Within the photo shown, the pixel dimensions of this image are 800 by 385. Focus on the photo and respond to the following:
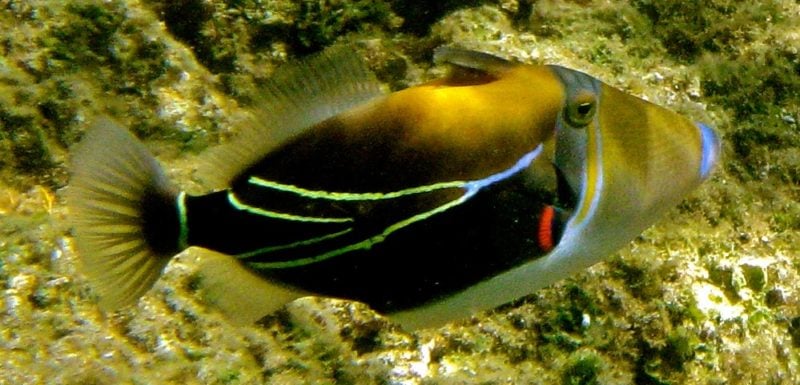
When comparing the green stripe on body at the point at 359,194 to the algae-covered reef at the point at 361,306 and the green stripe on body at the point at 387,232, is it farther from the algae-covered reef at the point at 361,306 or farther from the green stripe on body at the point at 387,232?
the algae-covered reef at the point at 361,306

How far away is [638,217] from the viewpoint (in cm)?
135

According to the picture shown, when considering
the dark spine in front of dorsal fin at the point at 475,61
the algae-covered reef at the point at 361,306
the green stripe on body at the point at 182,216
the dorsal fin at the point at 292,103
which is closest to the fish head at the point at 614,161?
the dark spine in front of dorsal fin at the point at 475,61

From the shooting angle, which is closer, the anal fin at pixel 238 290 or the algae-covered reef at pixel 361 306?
the anal fin at pixel 238 290

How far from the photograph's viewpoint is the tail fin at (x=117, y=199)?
1298mm

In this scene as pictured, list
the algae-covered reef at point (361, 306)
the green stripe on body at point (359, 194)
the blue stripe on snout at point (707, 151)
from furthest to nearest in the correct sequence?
the algae-covered reef at point (361, 306) → the blue stripe on snout at point (707, 151) → the green stripe on body at point (359, 194)

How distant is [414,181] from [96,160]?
0.64 m

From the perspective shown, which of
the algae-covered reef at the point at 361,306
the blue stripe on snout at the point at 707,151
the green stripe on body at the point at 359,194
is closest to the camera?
the green stripe on body at the point at 359,194

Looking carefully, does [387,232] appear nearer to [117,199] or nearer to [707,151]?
[117,199]

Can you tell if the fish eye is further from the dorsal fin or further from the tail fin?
the tail fin

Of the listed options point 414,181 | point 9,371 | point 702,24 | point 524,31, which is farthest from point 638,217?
point 702,24

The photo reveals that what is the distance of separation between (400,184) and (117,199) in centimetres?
57

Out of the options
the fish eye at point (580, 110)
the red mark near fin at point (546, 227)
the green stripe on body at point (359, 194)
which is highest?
the fish eye at point (580, 110)

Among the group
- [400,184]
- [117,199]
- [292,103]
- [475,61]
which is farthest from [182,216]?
[475,61]

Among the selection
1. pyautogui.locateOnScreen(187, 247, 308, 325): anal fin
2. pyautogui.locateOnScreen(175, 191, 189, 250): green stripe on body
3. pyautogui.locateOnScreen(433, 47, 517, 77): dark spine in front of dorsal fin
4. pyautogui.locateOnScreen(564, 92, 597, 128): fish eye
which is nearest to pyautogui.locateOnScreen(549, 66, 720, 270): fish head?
pyautogui.locateOnScreen(564, 92, 597, 128): fish eye
